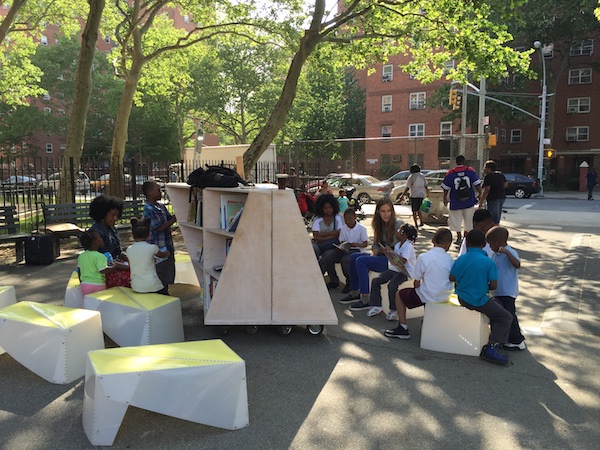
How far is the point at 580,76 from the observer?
1612 inches

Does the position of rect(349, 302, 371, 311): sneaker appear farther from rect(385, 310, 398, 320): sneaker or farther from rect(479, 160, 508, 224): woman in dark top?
rect(479, 160, 508, 224): woman in dark top

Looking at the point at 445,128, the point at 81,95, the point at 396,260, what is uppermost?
the point at 445,128

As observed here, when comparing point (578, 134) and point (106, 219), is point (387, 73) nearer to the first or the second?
point (578, 134)

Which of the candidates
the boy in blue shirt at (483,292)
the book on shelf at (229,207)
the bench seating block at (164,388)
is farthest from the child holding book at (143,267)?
the boy in blue shirt at (483,292)

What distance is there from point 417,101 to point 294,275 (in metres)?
41.1

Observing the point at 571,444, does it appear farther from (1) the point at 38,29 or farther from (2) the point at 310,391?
(1) the point at 38,29

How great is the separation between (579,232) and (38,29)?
2261 cm

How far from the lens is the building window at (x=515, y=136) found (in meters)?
44.2

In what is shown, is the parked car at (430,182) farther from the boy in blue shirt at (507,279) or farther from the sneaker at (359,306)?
the boy in blue shirt at (507,279)

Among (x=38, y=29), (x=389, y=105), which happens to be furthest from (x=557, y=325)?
(x=389, y=105)

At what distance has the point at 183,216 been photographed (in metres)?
7.04

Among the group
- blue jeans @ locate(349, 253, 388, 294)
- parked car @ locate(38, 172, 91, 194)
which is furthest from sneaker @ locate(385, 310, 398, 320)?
parked car @ locate(38, 172, 91, 194)

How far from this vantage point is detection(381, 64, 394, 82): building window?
146ft

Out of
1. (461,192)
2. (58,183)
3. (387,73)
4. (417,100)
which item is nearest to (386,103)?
(387,73)
